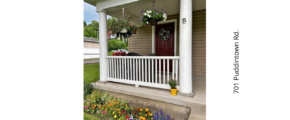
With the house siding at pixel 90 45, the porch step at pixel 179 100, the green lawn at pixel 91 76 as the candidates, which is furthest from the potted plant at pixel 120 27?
the house siding at pixel 90 45

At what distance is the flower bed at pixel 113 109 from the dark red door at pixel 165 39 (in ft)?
7.18

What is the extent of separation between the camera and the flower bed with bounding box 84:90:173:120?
2092 mm

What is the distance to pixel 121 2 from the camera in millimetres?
2738

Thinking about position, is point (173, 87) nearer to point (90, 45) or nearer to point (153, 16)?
point (153, 16)

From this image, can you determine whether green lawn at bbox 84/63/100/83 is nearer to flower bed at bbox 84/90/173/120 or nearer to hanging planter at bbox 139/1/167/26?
flower bed at bbox 84/90/173/120

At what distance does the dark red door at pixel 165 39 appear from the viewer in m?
4.14

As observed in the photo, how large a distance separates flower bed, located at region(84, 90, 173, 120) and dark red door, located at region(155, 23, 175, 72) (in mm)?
2190

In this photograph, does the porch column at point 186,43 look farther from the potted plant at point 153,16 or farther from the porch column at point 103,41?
the porch column at point 103,41

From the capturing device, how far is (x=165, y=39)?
421 cm

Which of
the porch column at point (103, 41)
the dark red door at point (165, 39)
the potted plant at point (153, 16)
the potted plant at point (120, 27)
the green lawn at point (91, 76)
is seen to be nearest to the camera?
the potted plant at point (153, 16)
